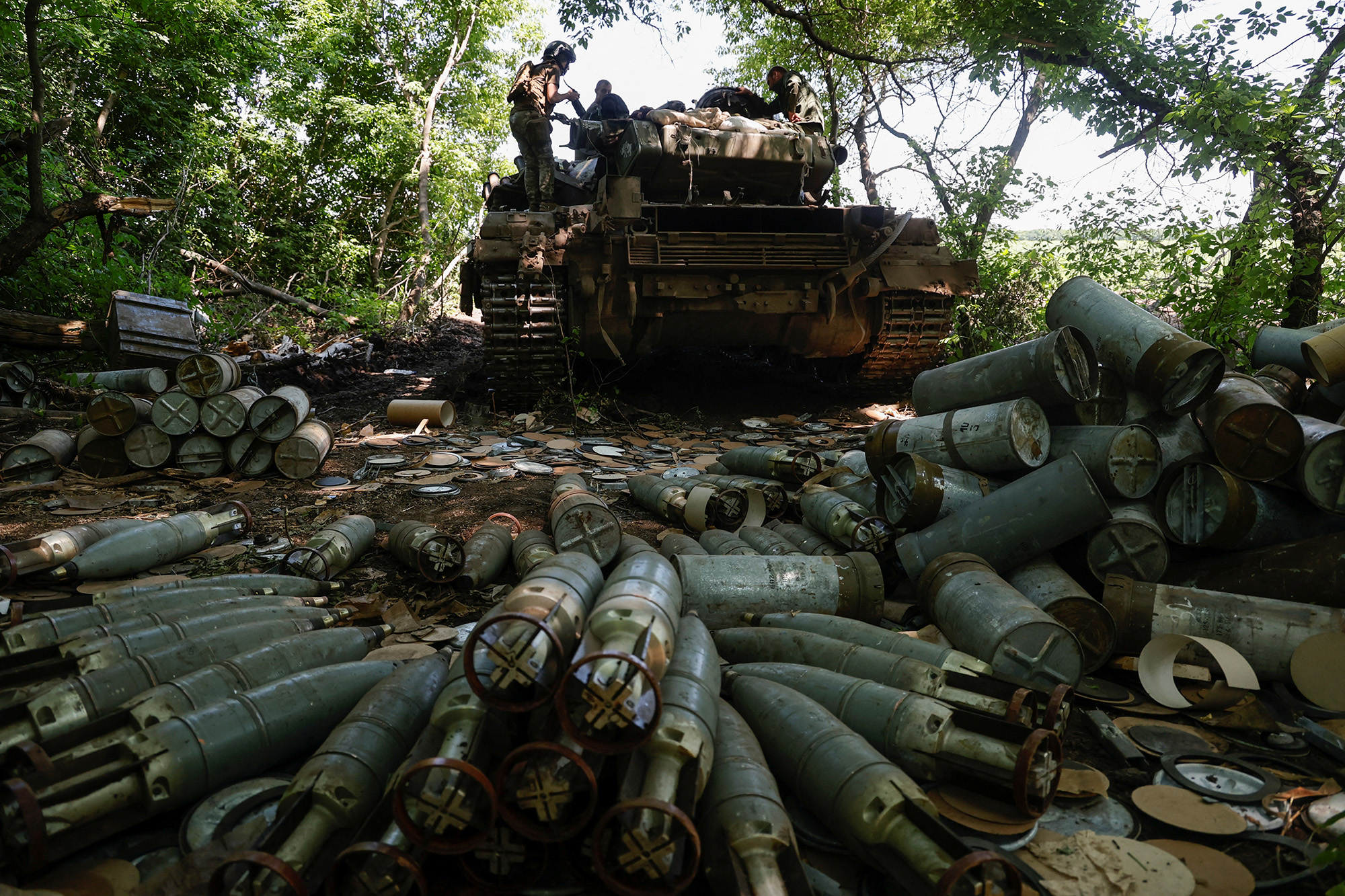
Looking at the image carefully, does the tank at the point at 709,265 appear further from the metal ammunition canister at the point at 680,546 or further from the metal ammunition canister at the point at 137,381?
the metal ammunition canister at the point at 680,546

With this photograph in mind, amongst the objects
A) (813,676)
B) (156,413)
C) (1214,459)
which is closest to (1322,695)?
(1214,459)

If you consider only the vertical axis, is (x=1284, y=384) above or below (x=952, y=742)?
above

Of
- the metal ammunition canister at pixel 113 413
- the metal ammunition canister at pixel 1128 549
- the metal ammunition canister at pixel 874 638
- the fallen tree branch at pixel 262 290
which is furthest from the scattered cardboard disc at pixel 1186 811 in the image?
the fallen tree branch at pixel 262 290

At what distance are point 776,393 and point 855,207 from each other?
2728 millimetres

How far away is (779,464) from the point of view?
5.27m

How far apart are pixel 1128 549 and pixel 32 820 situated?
3870mm

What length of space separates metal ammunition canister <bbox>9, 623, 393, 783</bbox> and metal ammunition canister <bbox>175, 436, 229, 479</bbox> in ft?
12.0

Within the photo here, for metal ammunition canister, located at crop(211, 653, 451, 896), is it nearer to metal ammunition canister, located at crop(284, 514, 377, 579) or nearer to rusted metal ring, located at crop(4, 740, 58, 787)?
rusted metal ring, located at crop(4, 740, 58, 787)

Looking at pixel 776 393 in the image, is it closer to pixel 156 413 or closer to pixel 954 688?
pixel 156 413

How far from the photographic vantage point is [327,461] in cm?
641

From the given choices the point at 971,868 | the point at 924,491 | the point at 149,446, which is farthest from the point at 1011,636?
the point at 149,446

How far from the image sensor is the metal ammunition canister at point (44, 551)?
339cm

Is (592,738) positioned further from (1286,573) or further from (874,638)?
(1286,573)

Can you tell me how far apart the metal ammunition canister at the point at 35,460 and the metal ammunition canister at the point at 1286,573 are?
710cm
